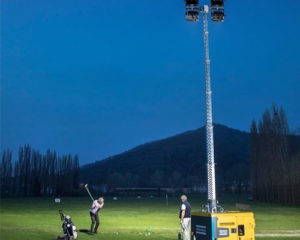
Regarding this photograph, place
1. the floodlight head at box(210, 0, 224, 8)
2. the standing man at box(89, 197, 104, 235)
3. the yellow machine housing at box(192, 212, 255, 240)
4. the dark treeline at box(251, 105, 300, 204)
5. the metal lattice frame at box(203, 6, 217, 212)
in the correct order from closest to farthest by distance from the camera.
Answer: the yellow machine housing at box(192, 212, 255, 240), the metal lattice frame at box(203, 6, 217, 212), the floodlight head at box(210, 0, 224, 8), the standing man at box(89, 197, 104, 235), the dark treeline at box(251, 105, 300, 204)

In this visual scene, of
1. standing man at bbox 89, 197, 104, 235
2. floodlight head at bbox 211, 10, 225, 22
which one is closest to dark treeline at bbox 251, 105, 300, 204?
standing man at bbox 89, 197, 104, 235

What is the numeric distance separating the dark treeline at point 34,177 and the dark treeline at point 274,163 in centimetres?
5857

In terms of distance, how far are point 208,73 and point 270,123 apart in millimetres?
59361

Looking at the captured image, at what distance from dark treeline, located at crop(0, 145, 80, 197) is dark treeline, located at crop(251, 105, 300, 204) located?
192 ft

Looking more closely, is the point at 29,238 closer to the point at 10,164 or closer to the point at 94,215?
the point at 94,215

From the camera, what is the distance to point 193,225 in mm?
12969

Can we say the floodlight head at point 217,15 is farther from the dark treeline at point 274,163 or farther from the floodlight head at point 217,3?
the dark treeline at point 274,163

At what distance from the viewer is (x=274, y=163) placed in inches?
2721

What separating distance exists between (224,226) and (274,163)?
59.9 metres

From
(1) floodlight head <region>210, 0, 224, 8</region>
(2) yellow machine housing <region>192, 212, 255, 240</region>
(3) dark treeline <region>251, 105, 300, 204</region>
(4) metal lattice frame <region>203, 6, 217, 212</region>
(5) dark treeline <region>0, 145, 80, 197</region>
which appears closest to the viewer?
(2) yellow machine housing <region>192, 212, 255, 240</region>

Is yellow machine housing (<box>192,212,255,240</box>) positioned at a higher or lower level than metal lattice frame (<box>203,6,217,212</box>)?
lower

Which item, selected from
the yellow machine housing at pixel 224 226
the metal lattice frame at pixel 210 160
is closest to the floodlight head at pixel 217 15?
the metal lattice frame at pixel 210 160

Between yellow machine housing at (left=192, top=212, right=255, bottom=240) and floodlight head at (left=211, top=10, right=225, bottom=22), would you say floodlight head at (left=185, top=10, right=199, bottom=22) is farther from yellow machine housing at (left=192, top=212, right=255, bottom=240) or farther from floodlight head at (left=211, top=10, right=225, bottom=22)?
yellow machine housing at (left=192, top=212, right=255, bottom=240)

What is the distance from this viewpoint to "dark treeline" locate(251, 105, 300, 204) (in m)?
63.6
